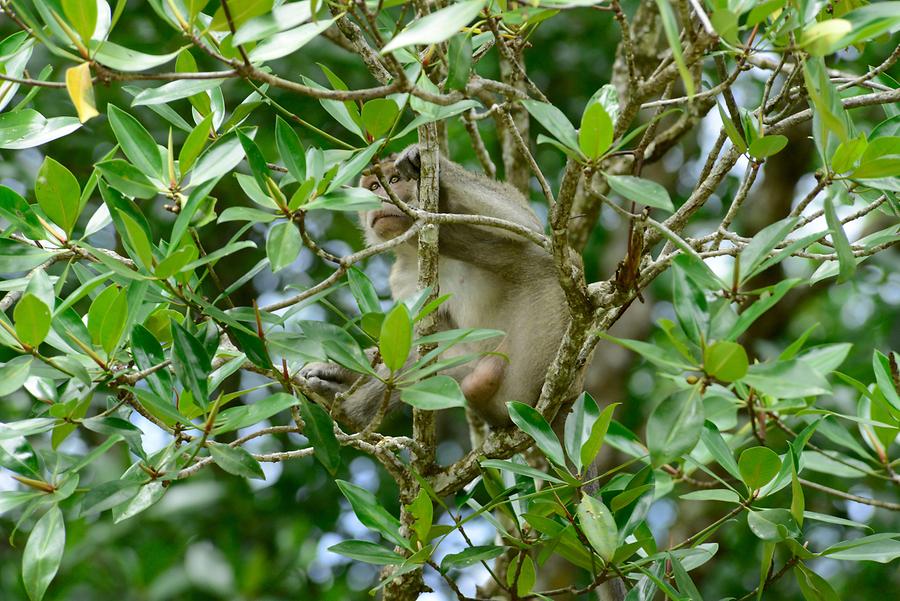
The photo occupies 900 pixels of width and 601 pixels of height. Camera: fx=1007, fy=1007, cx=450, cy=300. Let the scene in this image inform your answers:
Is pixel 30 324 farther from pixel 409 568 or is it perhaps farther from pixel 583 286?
pixel 583 286

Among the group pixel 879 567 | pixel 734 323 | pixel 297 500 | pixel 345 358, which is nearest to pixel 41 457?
pixel 345 358

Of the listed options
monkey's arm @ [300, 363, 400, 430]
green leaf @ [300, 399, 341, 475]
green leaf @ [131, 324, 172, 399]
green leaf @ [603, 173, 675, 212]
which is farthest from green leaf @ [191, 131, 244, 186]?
monkey's arm @ [300, 363, 400, 430]

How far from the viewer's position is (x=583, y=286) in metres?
2.47

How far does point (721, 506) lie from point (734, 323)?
4.44 metres

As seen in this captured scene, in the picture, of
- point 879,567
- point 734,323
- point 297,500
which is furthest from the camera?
point 879,567

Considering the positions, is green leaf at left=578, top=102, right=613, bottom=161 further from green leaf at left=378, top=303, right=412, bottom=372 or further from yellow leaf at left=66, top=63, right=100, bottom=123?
yellow leaf at left=66, top=63, right=100, bottom=123

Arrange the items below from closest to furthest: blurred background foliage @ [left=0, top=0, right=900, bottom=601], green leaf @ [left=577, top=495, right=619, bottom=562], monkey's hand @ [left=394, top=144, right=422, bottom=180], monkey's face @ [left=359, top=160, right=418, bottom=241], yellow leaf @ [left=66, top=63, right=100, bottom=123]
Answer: yellow leaf @ [left=66, top=63, right=100, bottom=123] < green leaf @ [left=577, top=495, right=619, bottom=562] < monkey's hand @ [left=394, top=144, right=422, bottom=180] < monkey's face @ [left=359, top=160, right=418, bottom=241] < blurred background foliage @ [left=0, top=0, right=900, bottom=601]

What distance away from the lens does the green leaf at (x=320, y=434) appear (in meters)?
2.10

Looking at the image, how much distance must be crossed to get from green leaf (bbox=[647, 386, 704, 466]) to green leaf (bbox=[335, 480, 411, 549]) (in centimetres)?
93

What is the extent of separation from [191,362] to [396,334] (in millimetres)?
418

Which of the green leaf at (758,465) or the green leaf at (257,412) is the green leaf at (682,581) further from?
the green leaf at (257,412)

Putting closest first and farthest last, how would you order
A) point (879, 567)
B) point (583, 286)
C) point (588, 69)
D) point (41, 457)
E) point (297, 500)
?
point (41, 457), point (583, 286), point (297, 500), point (879, 567), point (588, 69)

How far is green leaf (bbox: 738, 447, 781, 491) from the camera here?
90.0 inches

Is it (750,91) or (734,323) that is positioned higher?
(734,323)
